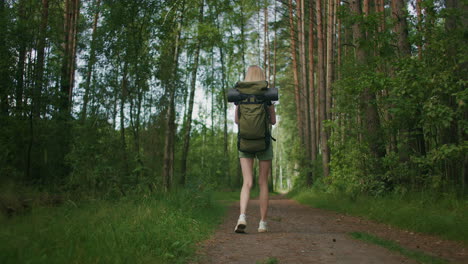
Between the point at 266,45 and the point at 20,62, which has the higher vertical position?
the point at 266,45

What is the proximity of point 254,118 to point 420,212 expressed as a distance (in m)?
3.55

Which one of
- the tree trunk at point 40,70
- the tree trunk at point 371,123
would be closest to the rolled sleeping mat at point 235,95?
the tree trunk at point 371,123

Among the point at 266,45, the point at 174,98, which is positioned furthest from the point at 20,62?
the point at 266,45

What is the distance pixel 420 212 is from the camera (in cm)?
688

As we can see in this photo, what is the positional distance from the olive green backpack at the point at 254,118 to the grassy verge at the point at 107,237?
143 cm

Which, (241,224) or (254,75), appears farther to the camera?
(254,75)

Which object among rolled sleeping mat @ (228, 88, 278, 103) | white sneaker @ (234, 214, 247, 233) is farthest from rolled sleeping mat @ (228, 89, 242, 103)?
white sneaker @ (234, 214, 247, 233)

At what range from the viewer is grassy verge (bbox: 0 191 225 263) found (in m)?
2.90

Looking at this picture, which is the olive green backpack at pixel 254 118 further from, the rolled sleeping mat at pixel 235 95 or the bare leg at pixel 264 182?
the bare leg at pixel 264 182

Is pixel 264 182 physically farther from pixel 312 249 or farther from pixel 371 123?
pixel 371 123

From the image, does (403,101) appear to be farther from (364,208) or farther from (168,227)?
(168,227)

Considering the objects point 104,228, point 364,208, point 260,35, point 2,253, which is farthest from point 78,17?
point 2,253

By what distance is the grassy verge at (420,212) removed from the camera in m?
5.79

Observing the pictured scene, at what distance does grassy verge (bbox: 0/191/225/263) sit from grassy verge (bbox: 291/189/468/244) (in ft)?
10.9
